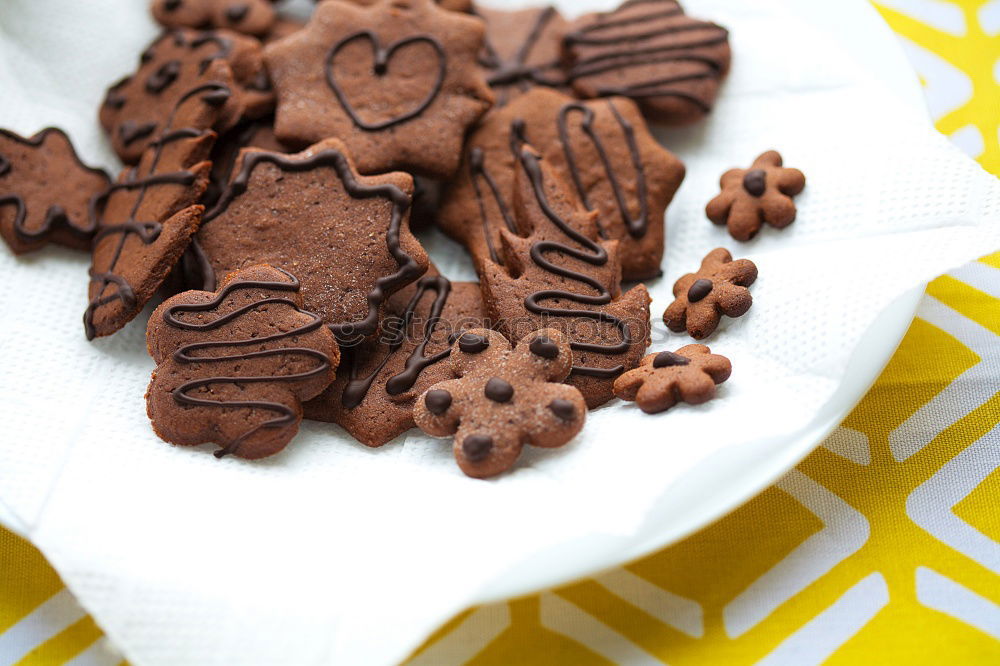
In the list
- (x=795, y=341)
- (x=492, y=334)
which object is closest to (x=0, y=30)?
(x=492, y=334)

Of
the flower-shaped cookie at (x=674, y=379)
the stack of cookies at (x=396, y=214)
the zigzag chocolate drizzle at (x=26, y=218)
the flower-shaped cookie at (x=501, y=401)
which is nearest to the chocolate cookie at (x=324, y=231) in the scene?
the stack of cookies at (x=396, y=214)

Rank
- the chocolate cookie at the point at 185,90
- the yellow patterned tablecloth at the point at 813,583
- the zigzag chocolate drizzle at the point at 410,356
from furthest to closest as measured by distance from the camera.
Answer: the chocolate cookie at the point at 185,90 → the zigzag chocolate drizzle at the point at 410,356 → the yellow patterned tablecloth at the point at 813,583

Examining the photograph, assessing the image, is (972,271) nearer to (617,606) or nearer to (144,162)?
(617,606)

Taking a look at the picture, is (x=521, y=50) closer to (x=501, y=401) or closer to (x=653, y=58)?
(x=653, y=58)

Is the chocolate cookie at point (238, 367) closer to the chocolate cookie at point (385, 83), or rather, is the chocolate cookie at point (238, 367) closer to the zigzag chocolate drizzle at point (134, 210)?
the zigzag chocolate drizzle at point (134, 210)

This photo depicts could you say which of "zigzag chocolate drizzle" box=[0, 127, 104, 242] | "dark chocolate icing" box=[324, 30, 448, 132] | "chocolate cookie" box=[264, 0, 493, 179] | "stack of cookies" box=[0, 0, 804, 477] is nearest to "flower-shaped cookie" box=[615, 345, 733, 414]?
"stack of cookies" box=[0, 0, 804, 477]

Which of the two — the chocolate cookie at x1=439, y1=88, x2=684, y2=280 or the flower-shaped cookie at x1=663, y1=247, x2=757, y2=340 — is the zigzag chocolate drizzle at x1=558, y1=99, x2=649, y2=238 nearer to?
the chocolate cookie at x1=439, y1=88, x2=684, y2=280

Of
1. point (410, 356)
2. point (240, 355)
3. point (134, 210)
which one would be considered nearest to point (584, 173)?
point (410, 356)
